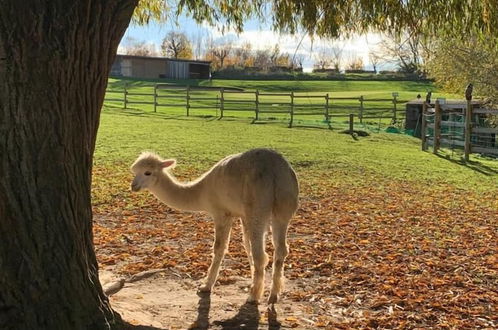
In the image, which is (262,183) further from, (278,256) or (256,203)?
Result: (278,256)

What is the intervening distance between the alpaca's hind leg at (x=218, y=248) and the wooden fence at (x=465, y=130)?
1658 cm

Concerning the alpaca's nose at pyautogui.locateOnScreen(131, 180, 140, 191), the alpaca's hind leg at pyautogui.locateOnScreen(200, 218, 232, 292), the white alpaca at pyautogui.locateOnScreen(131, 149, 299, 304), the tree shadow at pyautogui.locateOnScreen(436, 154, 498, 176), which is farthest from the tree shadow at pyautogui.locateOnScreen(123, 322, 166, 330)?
the tree shadow at pyautogui.locateOnScreen(436, 154, 498, 176)

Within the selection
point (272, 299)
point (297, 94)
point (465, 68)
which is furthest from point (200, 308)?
point (297, 94)

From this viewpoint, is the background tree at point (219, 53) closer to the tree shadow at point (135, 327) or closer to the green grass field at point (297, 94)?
the green grass field at point (297, 94)

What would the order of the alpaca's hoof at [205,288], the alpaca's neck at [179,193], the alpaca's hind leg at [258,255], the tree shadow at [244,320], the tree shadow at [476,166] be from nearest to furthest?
the tree shadow at [244,320] → the alpaca's hind leg at [258,255] → the alpaca's hoof at [205,288] → the alpaca's neck at [179,193] → the tree shadow at [476,166]

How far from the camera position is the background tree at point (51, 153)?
11.6ft

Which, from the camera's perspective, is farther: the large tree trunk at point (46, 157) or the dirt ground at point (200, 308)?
the dirt ground at point (200, 308)

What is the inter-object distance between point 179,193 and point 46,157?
297 cm

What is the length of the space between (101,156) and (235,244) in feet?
32.4

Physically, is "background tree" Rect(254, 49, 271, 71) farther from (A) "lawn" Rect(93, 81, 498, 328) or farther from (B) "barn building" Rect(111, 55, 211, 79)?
(A) "lawn" Rect(93, 81, 498, 328)

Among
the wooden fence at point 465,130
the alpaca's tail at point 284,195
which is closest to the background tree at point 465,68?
the wooden fence at point 465,130

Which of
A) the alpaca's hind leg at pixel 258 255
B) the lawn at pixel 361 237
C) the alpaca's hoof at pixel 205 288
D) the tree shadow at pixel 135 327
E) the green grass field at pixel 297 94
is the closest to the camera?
the tree shadow at pixel 135 327

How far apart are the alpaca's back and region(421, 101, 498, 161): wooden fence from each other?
54.9 ft

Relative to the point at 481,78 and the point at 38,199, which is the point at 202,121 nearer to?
the point at 481,78
